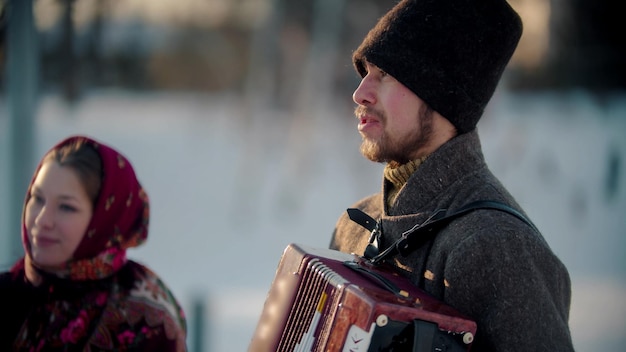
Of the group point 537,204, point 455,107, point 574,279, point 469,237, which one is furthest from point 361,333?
point 537,204

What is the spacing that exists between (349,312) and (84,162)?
114cm

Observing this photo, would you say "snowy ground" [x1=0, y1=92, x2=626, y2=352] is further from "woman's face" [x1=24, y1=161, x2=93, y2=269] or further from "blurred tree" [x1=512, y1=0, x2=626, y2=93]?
"woman's face" [x1=24, y1=161, x2=93, y2=269]

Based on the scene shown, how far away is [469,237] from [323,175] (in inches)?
368

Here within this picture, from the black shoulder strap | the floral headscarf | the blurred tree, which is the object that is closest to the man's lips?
the black shoulder strap

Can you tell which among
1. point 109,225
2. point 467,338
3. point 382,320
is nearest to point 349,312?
point 382,320

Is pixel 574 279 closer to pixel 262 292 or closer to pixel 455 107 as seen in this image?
pixel 262 292

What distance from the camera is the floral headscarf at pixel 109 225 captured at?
2314mm

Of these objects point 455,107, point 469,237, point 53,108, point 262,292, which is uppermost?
point 455,107

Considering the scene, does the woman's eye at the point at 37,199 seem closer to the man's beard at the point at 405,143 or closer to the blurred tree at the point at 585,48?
the man's beard at the point at 405,143

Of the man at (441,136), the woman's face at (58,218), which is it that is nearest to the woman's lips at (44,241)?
the woman's face at (58,218)

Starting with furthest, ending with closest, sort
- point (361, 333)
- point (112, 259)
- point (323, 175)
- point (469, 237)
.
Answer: point (323, 175), point (112, 259), point (469, 237), point (361, 333)

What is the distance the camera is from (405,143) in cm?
195

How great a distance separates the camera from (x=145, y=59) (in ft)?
42.9

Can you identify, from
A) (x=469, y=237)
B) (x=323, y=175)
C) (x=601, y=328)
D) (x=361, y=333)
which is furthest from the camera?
(x=323, y=175)
